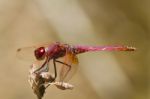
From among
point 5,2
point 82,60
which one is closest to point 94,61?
point 82,60

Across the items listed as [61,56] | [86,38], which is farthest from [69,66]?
[86,38]

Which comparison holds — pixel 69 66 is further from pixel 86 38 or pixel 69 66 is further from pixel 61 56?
pixel 86 38

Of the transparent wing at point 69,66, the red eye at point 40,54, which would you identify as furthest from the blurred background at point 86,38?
the red eye at point 40,54

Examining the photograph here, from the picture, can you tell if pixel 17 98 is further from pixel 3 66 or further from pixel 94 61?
pixel 94 61

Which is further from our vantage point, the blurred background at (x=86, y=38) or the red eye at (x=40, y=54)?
the blurred background at (x=86, y=38)

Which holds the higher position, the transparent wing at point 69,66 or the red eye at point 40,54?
the red eye at point 40,54

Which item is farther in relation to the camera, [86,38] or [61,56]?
[86,38]

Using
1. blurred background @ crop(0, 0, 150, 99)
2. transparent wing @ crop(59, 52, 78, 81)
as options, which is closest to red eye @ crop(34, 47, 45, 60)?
transparent wing @ crop(59, 52, 78, 81)

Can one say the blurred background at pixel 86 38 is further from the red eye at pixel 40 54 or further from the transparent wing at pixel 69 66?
the red eye at pixel 40 54

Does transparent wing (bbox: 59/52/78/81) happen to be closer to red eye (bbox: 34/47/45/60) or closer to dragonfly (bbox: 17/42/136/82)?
dragonfly (bbox: 17/42/136/82)
